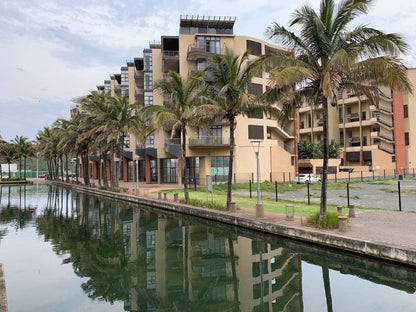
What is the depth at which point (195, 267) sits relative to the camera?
10.6 meters

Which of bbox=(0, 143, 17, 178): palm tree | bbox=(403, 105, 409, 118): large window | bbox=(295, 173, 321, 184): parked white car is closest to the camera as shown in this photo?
bbox=(295, 173, 321, 184): parked white car

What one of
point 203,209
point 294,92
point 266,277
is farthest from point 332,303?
point 203,209

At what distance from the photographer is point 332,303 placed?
762cm

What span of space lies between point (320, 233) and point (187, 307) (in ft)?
21.4

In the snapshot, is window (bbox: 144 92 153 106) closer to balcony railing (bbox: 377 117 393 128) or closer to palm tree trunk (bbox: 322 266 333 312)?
balcony railing (bbox: 377 117 393 128)

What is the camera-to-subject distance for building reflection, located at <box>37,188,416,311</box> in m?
8.07

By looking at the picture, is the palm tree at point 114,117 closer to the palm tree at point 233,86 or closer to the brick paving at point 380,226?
the palm tree at point 233,86

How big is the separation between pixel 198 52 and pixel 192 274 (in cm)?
3701

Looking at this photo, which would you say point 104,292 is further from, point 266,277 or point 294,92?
point 294,92

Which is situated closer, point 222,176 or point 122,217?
point 122,217

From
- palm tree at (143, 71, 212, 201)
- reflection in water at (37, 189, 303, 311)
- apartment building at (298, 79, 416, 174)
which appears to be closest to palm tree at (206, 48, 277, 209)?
palm tree at (143, 71, 212, 201)

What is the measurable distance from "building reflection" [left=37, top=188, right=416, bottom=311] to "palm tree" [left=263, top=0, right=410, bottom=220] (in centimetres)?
360

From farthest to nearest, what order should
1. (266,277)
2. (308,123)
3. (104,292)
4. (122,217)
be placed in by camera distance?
(308,123), (122,217), (266,277), (104,292)

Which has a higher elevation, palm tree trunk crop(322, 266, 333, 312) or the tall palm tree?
the tall palm tree
